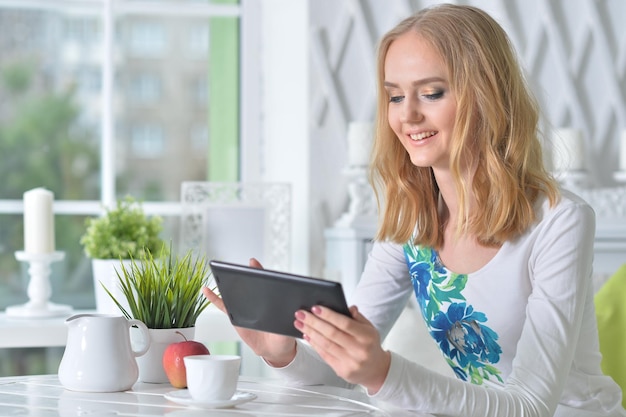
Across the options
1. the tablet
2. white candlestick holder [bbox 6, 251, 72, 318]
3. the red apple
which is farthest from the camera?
white candlestick holder [bbox 6, 251, 72, 318]

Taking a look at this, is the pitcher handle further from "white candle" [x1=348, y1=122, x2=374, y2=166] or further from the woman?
"white candle" [x1=348, y1=122, x2=374, y2=166]

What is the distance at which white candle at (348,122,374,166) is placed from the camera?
264cm

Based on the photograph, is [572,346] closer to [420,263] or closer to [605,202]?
[420,263]

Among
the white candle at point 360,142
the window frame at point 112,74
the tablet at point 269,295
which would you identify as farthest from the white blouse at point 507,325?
the window frame at point 112,74

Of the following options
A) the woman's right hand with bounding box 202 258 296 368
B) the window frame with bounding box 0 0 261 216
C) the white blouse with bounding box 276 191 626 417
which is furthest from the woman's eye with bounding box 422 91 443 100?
the window frame with bounding box 0 0 261 216

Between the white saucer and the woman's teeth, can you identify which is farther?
the woman's teeth

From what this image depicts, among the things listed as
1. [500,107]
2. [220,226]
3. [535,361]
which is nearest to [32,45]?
[220,226]

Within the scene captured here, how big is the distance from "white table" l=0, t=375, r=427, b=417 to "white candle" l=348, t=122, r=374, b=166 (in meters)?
1.26

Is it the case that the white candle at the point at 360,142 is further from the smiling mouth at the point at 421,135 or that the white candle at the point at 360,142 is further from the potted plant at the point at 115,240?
the smiling mouth at the point at 421,135

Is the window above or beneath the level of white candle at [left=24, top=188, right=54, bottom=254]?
above

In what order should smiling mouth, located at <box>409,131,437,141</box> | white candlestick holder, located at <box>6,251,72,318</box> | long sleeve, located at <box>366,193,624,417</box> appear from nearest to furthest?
long sleeve, located at <box>366,193,624,417</box> → smiling mouth, located at <box>409,131,437,141</box> → white candlestick holder, located at <box>6,251,72,318</box>

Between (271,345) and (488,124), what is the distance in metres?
0.47

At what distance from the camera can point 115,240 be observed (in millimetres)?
2561

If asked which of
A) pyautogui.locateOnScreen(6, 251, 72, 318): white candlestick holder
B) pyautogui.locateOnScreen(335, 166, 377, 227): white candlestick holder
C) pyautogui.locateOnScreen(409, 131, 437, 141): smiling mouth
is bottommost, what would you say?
pyautogui.locateOnScreen(6, 251, 72, 318): white candlestick holder
